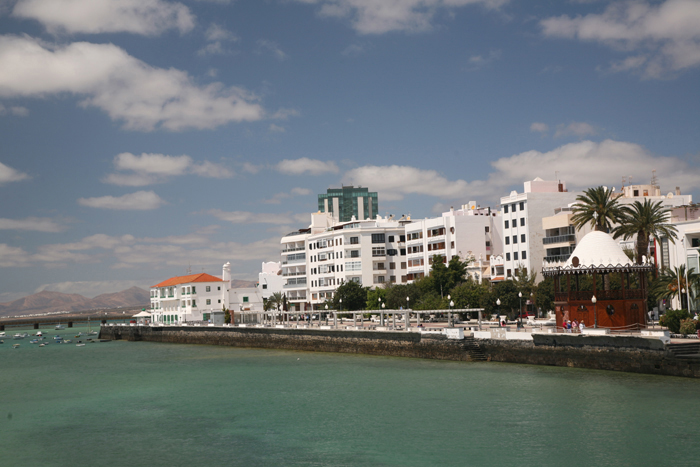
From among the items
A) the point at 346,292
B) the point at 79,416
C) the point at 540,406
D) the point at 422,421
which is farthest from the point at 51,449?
the point at 346,292

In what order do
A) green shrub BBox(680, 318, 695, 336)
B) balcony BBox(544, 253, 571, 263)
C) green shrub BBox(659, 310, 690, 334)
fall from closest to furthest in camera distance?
green shrub BBox(680, 318, 695, 336) < green shrub BBox(659, 310, 690, 334) < balcony BBox(544, 253, 571, 263)

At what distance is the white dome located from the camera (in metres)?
52.0

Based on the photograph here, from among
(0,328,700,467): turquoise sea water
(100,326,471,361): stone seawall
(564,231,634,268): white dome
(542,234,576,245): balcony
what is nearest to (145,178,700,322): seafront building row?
(542,234,576,245): balcony

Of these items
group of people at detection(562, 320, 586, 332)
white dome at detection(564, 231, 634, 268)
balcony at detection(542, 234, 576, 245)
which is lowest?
group of people at detection(562, 320, 586, 332)

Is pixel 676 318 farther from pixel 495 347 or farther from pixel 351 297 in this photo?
pixel 351 297

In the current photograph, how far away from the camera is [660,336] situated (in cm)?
4116

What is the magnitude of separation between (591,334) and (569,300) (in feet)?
26.4

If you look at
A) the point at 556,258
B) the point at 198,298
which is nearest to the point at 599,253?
the point at 556,258

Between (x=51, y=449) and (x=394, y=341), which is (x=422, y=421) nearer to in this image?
(x=51, y=449)

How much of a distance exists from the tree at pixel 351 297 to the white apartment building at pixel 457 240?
1139cm

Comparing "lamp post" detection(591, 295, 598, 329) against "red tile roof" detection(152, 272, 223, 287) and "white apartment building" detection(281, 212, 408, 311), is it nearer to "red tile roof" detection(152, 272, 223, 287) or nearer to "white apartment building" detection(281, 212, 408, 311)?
"white apartment building" detection(281, 212, 408, 311)

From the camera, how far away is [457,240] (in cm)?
10575

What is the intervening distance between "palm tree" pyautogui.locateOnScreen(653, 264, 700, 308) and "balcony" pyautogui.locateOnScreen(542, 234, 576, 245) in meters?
25.9

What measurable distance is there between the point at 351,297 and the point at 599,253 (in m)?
53.6
